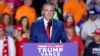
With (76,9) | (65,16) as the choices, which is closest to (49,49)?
(65,16)

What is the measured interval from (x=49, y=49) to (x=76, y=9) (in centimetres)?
478

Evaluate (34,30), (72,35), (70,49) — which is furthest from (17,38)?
(70,49)

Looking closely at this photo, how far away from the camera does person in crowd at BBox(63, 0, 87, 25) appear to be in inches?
423

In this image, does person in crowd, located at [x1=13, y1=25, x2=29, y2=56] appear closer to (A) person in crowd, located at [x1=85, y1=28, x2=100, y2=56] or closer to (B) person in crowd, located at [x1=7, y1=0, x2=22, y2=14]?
(A) person in crowd, located at [x1=85, y1=28, x2=100, y2=56]

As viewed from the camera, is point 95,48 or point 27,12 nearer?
point 95,48

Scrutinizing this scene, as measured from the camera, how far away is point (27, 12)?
10602 mm

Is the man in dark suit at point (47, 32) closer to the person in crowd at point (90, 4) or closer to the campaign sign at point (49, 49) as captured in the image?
the campaign sign at point (49, 49)

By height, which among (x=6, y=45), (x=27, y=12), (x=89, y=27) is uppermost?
(x=27, y=12)

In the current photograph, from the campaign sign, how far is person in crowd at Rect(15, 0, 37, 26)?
4.18m

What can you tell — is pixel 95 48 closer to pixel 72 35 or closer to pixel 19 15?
pixel 72 35

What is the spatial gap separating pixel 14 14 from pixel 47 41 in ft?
13.9

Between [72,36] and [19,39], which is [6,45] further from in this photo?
[72,36]

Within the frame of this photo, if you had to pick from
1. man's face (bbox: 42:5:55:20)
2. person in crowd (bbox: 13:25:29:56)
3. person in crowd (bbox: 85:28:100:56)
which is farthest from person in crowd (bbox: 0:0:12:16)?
man's face (bbox: 42:5:55:20)

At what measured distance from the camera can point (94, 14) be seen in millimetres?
10461
